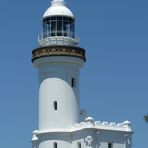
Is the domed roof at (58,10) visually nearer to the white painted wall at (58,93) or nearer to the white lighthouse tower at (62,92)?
the white lighthouse tower at (62,92)

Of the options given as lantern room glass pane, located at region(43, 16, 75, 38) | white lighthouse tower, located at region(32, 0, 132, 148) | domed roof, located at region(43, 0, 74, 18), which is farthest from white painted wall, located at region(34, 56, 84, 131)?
domed roof, located at region(43, 0, 74, 18)

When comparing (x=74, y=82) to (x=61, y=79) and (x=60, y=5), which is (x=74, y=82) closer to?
(x=61, y=79)

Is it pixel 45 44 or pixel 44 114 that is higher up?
pixel 45 44

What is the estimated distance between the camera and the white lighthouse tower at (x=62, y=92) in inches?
3246

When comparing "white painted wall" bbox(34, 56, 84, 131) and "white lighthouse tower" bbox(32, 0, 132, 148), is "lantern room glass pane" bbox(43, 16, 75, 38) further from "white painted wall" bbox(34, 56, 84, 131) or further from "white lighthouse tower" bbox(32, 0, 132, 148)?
"white painted wall" bbox(34, 56, 84, 131)

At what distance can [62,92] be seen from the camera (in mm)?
83750

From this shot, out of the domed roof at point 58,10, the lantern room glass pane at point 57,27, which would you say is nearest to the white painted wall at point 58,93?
the lantern room glass pane at point 57,27

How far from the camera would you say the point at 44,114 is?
83938 millimetres

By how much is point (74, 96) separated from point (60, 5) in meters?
8.26

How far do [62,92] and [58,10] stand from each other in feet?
24.1

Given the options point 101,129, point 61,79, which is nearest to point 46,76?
point 61,79

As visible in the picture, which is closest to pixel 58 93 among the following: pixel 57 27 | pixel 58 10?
pixel 57 27

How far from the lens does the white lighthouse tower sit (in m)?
82.4

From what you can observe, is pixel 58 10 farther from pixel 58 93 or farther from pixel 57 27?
pixel 58 93
